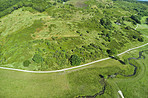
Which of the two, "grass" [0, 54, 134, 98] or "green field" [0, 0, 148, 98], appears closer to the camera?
"grass" [0, 54, 134, 98]

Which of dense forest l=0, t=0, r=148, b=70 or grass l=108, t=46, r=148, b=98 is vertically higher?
dense forest l=0, t=0, r=148, b=70

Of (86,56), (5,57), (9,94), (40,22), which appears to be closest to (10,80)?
(9,94)

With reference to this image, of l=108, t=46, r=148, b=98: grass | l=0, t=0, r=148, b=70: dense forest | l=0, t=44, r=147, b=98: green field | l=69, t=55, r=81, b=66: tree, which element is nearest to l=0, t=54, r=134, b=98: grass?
l=0, t=44, r=147, b=98: green field

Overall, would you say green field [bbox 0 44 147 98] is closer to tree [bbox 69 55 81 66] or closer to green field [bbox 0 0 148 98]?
green field [bbox 0 0 148 98]

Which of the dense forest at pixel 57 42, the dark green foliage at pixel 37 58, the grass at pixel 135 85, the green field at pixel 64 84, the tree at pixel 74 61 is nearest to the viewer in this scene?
the green field at pixel 64 84

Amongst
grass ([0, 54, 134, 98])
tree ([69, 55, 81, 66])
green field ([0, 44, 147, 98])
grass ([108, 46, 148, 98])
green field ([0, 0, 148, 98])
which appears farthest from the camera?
tree ([69, 55, 81, 66])

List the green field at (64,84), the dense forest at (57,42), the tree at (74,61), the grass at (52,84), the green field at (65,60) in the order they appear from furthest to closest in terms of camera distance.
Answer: the dense forest at (57,42)
the tree at (74,61)
the green field at (65,60)
the green field at (64,84)
the grass at (52,84)

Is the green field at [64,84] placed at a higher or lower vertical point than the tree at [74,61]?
lower

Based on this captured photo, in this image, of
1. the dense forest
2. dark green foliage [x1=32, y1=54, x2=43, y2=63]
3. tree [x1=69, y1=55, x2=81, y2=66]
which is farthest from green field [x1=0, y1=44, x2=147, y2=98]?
dark green foliage [x1=32, y1=54, x2=43, y2=63]

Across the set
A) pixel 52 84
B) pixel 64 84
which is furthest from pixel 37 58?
pixel 64 84

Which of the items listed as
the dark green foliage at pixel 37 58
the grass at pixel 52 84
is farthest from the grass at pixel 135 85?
the dark green foliage at pixel 37 58

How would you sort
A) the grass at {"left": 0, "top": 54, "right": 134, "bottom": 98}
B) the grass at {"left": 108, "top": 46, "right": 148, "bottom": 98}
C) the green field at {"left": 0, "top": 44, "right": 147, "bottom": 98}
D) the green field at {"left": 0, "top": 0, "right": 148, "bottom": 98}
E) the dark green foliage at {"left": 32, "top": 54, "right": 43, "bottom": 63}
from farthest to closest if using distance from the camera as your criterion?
the dark green foliage at {"left": 32, "top": 54, "right": 43, "bottom": 63} → the grass at {"left": 108, "top": 46, "right": 148, "bottom": 98} → the green field at {"left": 0, "top": 0, "right": 148, "bottom": 98} → the green field at {"left": 0, "top": 44, "right": 147, "bottom": 98} → the grass at {"left": 0, "top": 54, "right": 134, "bottom": 98}

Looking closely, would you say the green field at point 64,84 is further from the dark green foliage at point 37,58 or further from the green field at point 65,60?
the dark green foliage at point 37,58
